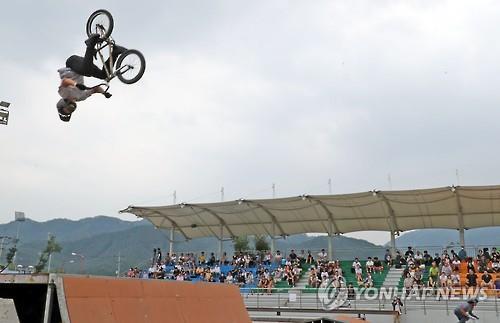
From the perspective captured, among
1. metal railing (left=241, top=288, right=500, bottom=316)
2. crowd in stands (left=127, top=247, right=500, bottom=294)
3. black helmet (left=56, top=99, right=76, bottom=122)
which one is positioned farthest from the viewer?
crowd in stands (left=127, top=247, right=500, bottom=294)

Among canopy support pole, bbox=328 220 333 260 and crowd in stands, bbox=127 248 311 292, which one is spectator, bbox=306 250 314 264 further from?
canopy support pole, bbox=328 220 333 260

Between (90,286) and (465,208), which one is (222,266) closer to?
(465,208)

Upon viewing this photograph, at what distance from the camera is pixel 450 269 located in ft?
76.7

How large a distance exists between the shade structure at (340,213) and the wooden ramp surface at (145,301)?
1820cm

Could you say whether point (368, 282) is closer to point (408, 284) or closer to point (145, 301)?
point (408, 284)

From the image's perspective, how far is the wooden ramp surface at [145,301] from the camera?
7531 mm

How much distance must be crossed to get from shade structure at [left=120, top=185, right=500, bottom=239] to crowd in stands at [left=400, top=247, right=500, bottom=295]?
3009 mm

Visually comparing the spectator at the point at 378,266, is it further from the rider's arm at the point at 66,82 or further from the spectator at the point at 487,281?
the rider's arm at the point at 66,82

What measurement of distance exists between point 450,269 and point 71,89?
20.8 m

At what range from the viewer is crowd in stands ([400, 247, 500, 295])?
21906 mm

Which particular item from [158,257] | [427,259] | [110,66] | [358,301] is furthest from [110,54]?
[158,257]

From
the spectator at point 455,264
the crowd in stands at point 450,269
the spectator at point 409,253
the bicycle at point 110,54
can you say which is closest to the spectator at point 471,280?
the crowd in stands at point 450,269

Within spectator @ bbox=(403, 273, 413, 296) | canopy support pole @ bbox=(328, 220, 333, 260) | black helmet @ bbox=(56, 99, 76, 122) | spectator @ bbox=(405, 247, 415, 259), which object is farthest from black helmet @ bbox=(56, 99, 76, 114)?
canopy support pole @ bbox=(328, 220, 333, 260)

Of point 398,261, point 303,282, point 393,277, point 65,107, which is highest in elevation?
point 65,107
